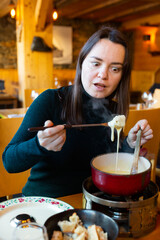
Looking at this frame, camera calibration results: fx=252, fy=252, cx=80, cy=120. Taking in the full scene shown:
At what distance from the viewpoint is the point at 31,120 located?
130cm

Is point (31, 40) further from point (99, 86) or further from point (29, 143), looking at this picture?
point (29, 143)

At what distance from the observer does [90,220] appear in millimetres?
824

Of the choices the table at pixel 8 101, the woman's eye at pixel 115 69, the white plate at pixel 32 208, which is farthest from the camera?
the table at pixel 8 101

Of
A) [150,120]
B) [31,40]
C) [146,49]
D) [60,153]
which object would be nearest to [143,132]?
[60,153]

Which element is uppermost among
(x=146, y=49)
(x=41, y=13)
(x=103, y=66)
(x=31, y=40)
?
(x=41, y=13)

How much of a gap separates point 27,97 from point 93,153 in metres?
2.74

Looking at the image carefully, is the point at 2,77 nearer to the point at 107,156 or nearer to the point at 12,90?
the point at 12,90

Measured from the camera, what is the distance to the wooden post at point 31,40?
4977 mm

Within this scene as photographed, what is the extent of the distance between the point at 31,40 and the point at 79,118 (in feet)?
13.6

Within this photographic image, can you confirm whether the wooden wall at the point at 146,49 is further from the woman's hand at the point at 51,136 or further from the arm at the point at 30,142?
the woman's hand at the point at 51,136

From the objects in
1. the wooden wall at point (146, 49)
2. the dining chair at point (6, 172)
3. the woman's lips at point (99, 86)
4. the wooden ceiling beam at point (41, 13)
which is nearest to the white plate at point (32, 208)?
the woman's lips at point (99, 86)

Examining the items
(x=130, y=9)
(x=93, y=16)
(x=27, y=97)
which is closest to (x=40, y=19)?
(x=27, y=97)

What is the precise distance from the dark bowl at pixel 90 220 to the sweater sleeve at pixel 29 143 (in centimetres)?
32

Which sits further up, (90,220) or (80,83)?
(80,83)
